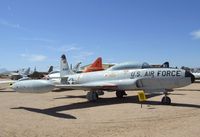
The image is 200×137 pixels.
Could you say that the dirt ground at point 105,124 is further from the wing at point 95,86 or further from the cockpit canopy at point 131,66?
the cockpit canopy at point 131,66

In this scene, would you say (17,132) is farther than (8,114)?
No

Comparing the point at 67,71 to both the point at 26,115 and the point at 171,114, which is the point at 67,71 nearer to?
the point at 26,115

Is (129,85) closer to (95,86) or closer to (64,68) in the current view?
(95,86)

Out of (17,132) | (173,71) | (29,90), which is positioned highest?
(173,71)

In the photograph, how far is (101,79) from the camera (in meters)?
20.1

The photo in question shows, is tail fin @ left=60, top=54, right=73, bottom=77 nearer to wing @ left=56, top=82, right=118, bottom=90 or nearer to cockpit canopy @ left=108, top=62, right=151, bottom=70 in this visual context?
cockpit canopy @ left=108, top=62, right=151, bottom=70

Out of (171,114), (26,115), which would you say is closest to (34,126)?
(26,115)

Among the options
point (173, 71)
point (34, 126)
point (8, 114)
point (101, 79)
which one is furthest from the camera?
point (101, 79)

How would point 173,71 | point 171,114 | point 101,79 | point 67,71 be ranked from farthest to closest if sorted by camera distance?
point 67,71 → point 101,79 → point 173,71 → point 171,114

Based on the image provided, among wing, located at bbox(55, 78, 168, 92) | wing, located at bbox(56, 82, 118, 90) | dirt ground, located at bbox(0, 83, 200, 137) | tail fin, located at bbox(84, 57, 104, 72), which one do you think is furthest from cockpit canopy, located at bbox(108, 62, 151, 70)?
tail fin, located at bbox(84, 57, 104, 72)

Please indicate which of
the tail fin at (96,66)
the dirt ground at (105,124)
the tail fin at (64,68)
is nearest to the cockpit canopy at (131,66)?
the dirt ground at (105,124)

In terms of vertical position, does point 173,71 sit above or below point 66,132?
above

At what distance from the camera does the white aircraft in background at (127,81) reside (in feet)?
51.4

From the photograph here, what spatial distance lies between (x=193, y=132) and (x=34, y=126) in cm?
577
